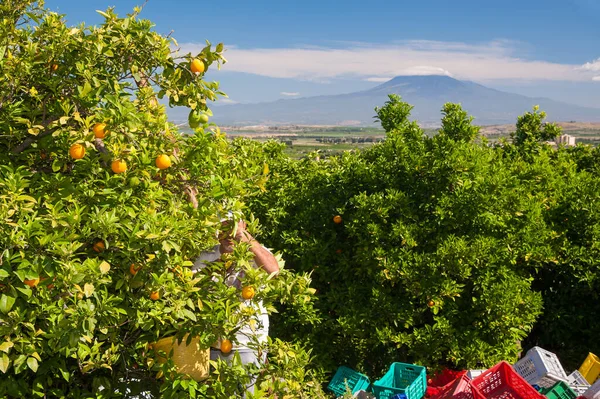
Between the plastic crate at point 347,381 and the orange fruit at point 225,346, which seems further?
the plastic crate at point 347,381

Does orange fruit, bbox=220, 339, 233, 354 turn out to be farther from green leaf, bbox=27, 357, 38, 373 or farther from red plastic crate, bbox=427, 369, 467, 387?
red plastic crate, bbox=427, 369, 467, 387

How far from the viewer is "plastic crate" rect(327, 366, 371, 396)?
19.7 feet

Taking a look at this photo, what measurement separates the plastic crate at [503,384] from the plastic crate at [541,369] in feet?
2.48

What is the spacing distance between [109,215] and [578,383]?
547 centimetres

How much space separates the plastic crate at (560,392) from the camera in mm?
5488

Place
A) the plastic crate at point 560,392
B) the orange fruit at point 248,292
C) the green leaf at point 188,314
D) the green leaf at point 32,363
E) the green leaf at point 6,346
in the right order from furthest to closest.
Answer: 1. the plastic crate at point 560,392
2. the orange fruit at point 248,292
3. the green leaf at point 188,314
4. the green leaf at point 32,363
5. the green leaf at point 6,346

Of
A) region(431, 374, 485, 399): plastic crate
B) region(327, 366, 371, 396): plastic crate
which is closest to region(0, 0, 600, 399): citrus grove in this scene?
region(327, 366, 371, 396): plastic crate

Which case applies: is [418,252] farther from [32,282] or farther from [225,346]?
[32,282]

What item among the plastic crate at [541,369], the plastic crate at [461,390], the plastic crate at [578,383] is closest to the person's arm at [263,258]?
the plastic crate at [461,390]

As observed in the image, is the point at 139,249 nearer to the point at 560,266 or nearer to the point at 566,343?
the point at 560,266

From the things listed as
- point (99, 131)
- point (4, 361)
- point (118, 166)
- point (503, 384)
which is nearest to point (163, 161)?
point (118, 166)

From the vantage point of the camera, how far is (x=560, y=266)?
7.44 meters

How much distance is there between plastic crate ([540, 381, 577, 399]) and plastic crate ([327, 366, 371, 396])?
1.84m

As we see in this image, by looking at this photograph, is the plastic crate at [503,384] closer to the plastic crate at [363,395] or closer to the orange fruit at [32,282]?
the plastic crate at [363,395]
